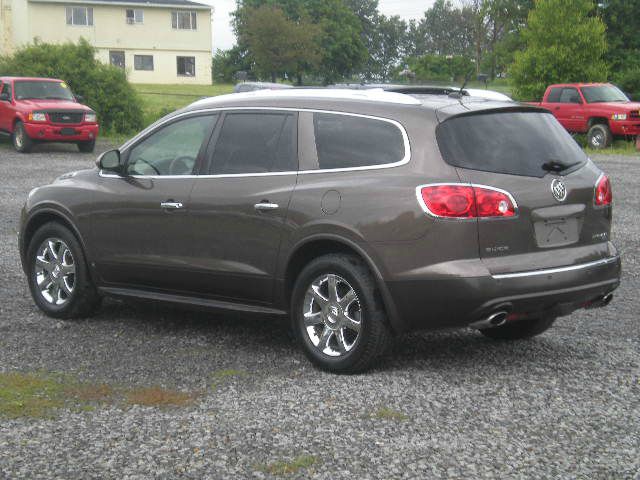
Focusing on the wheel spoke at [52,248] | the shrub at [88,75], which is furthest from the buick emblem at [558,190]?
the shrub at [88,75]

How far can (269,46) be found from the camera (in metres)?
78.8

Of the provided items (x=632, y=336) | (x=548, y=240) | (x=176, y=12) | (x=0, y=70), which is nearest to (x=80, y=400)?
(x=548, y=240)

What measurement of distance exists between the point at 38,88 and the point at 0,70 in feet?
20.4

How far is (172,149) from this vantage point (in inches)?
294

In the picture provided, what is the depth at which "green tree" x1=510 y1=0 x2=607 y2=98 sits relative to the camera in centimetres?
3691

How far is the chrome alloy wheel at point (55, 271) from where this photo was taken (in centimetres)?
795

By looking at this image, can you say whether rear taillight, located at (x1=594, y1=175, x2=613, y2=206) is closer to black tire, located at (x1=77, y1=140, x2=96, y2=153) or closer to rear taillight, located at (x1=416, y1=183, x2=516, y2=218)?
rear taillight, located at (x1=416, y1=183, x2=516, y2=218)

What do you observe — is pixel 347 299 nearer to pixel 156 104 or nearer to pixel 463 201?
pixel 463 201

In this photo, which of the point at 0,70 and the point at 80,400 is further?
the point at 0,70

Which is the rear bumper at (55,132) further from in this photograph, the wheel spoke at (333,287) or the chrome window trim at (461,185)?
the chrome window trim at (461,185)

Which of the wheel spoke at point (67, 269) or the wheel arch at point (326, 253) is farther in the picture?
the wheel spoke at point (67, 269)

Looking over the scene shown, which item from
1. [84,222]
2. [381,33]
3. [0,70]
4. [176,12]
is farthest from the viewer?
[381,33]

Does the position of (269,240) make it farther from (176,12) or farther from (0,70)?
(176,12)

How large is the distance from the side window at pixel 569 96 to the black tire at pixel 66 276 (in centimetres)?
2425
